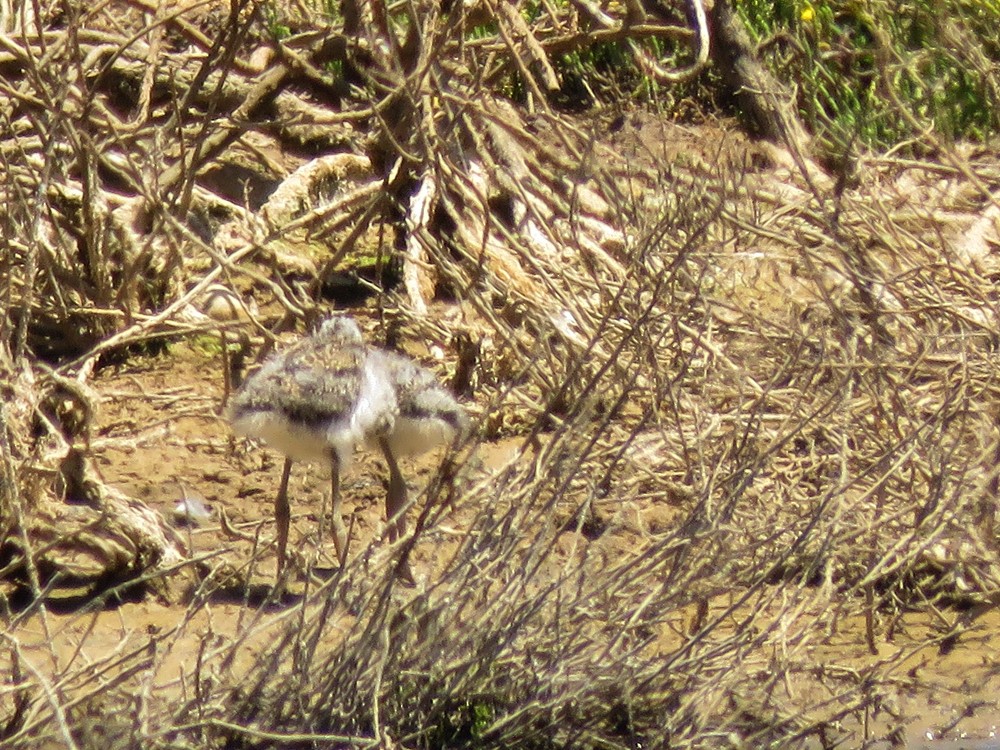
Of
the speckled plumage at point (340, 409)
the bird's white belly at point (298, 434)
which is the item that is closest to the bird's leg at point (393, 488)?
the speckled plumage at point (340, 409)

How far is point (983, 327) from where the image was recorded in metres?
5.23

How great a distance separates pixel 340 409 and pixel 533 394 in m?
1.86

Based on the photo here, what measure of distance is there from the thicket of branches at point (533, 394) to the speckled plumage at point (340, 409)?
0.94 feet

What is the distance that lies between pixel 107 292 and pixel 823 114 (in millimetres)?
4211

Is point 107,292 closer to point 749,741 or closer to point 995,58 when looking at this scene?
point 749,741

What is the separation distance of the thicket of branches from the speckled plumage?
29 centimetres

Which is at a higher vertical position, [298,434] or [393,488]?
[298,434]

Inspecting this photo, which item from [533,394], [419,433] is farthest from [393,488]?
[533,394]

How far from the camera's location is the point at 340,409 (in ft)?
17.1

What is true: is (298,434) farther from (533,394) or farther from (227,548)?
(533,394)

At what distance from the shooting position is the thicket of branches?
4.24 metres

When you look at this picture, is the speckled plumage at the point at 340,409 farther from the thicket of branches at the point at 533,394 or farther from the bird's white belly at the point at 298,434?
the thicket of branches at the point at 533,394

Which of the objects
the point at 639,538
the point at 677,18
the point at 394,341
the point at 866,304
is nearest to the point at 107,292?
the point at 394,341

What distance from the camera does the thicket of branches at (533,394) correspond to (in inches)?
167
